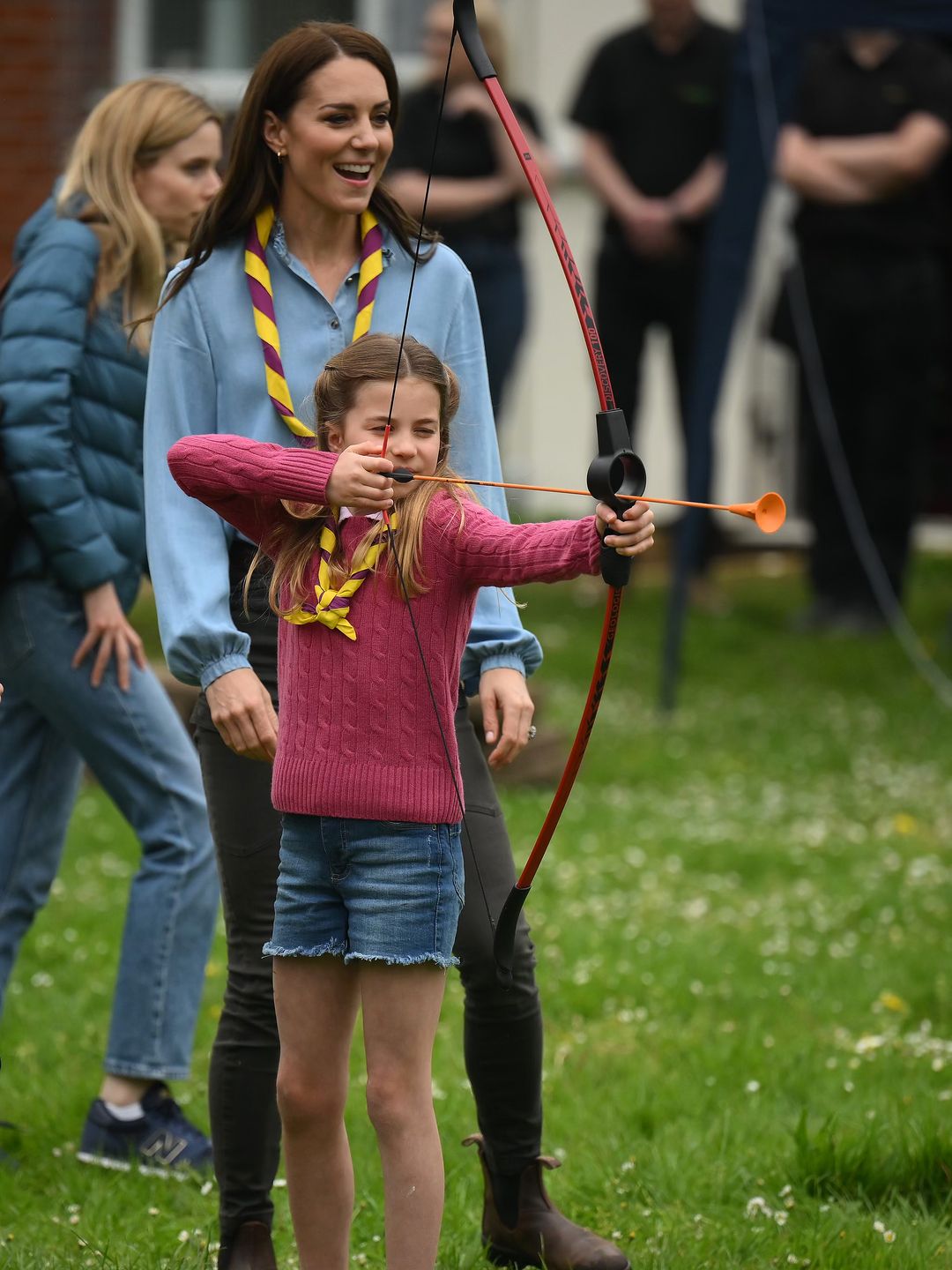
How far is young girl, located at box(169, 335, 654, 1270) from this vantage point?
2764 millimetres

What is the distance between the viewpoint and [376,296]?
322cm

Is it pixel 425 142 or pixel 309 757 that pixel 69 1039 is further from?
pixel 425 142

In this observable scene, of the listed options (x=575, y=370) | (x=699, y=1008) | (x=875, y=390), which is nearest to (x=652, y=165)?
(x=875, y=390)

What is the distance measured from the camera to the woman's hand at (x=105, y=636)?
12.7 feet

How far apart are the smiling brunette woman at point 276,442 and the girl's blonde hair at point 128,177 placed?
0.71 metres

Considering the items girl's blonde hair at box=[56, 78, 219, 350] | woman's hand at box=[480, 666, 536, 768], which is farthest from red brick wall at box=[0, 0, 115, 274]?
woman's hand at box=[480, 666, 536, 768]

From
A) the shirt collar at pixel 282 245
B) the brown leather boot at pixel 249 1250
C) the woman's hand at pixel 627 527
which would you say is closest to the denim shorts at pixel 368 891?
the woman's hand at pixel 627 527

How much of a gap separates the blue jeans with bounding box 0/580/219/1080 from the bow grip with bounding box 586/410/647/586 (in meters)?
1.59

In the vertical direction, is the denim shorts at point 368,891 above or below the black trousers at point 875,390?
below

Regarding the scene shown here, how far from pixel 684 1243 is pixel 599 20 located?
10289 millimetres

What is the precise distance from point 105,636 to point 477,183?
528 centimetres

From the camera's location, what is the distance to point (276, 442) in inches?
124

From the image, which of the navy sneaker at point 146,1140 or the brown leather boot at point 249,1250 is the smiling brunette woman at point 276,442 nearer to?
the brown leather boot at point 249,1250

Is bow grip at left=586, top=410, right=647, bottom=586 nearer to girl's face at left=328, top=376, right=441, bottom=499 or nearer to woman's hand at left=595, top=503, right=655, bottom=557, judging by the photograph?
woman's hand at left=595, top=503, right=655, bottom=557
